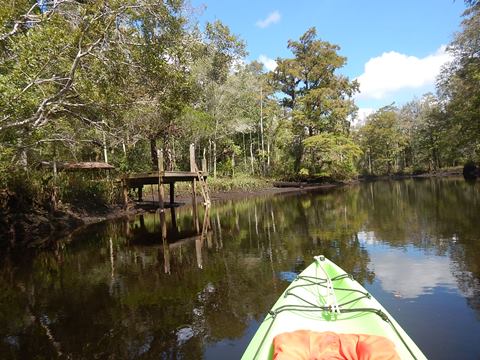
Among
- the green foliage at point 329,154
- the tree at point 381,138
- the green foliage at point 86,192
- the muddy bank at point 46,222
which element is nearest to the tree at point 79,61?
the muddy bank at point 46,222

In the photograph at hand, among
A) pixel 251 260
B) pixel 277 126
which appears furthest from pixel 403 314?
pixel 277 126

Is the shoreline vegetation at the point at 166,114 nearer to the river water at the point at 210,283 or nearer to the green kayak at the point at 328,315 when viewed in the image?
the river water at the point at 210,283

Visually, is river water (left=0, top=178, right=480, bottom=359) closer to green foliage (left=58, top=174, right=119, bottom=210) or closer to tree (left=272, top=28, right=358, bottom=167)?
green foliage (left=58, top=174, right=119, bottom=210)

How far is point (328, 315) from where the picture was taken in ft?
13.9

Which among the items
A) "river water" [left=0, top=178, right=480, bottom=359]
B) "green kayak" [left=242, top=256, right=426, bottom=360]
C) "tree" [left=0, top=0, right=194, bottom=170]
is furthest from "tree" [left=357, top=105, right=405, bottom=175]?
"green kayak" [left=242, top=256, right=426, bottom=360]

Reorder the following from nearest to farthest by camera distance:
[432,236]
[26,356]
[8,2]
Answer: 1. [26,356]
2. [8,2]
3. [432,236]

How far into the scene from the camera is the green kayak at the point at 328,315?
136 inches

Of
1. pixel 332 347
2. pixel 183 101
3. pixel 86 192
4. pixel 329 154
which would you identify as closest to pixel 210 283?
pixel 332 347

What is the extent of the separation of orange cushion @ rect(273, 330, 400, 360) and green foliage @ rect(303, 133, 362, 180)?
3513cm

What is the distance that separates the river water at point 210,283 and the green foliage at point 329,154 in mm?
23323

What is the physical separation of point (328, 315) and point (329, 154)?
1372 inches

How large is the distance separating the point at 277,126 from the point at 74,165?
25.8 meters

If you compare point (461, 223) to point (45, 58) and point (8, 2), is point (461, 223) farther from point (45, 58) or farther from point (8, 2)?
point (8, 2)

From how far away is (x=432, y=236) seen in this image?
11.1 m
